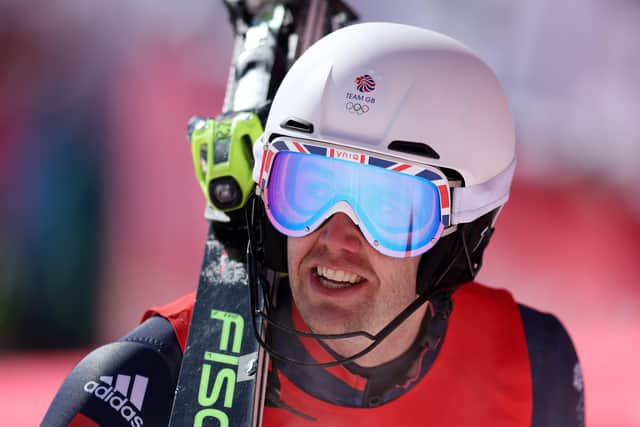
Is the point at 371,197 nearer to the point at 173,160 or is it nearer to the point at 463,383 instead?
the point at 463,383

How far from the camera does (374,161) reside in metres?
2.02

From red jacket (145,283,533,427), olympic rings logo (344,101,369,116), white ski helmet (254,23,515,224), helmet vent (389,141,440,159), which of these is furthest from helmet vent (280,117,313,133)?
red jacket (145,283,533,427)

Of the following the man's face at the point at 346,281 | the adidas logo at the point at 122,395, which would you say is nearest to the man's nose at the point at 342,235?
the man's face at the point at 346,281

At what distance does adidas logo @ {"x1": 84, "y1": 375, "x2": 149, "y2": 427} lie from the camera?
2131 mm

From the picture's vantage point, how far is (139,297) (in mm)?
5234

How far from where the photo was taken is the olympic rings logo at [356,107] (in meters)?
2.04

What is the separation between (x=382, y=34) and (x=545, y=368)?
3.75 feet

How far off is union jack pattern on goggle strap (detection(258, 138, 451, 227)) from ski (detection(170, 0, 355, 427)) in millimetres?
311

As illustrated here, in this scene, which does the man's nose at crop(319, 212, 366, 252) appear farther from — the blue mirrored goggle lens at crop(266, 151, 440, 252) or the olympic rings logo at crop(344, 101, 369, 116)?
the olympic rings logo at crop(344, 101, 369, 116)

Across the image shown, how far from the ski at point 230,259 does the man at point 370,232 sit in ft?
0.30

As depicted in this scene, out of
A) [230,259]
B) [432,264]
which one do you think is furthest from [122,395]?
[432,264]

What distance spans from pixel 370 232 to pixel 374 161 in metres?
0.20

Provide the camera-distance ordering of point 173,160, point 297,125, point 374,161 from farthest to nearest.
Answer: point 173,160 < point 297,125 < point 374,161

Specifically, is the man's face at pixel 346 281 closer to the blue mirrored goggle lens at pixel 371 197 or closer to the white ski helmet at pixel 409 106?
the blue mirrored goggle lens at pixel 371 197
